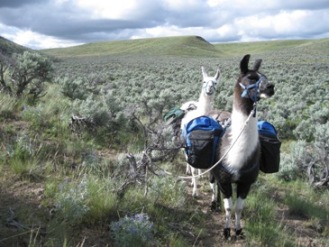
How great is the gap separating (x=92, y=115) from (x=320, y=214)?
187 inches

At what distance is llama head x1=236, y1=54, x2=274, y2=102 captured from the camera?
4.57 m

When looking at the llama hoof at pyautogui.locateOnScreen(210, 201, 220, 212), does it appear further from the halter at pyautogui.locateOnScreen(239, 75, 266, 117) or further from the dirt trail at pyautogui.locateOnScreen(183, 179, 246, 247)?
the halter at pyautogui.locateOnScreen(239, 75, 266, 117)

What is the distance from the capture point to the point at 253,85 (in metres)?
4.69

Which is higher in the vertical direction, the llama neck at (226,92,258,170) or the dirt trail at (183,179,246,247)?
the llama neck at (226,92,258,170)

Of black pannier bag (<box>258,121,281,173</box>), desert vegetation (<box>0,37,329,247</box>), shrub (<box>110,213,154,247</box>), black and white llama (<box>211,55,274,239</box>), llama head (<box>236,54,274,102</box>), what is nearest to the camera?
shrub (<box>110,213,154,247</box>)

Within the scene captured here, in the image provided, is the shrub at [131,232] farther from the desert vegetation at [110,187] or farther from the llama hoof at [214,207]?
the llama hoof at [214,207]

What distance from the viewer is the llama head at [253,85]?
4.57 meters

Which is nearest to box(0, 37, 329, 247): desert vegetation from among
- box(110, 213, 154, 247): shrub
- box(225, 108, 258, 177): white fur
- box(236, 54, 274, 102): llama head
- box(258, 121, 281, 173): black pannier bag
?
box(110, 213, 154, 247): shrub

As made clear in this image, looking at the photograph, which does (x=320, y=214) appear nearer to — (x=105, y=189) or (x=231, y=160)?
(x=231, y=160)

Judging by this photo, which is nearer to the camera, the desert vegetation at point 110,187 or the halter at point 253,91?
the desert vegetation at point 110,187

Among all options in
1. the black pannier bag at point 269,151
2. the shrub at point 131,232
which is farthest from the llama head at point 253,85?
the shrub at point 131,232

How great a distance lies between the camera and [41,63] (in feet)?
33.0

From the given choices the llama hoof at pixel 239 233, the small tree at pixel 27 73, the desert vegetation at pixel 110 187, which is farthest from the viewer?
the small tree at pixel 27 73

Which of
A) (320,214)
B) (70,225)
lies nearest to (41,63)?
(70,225)
